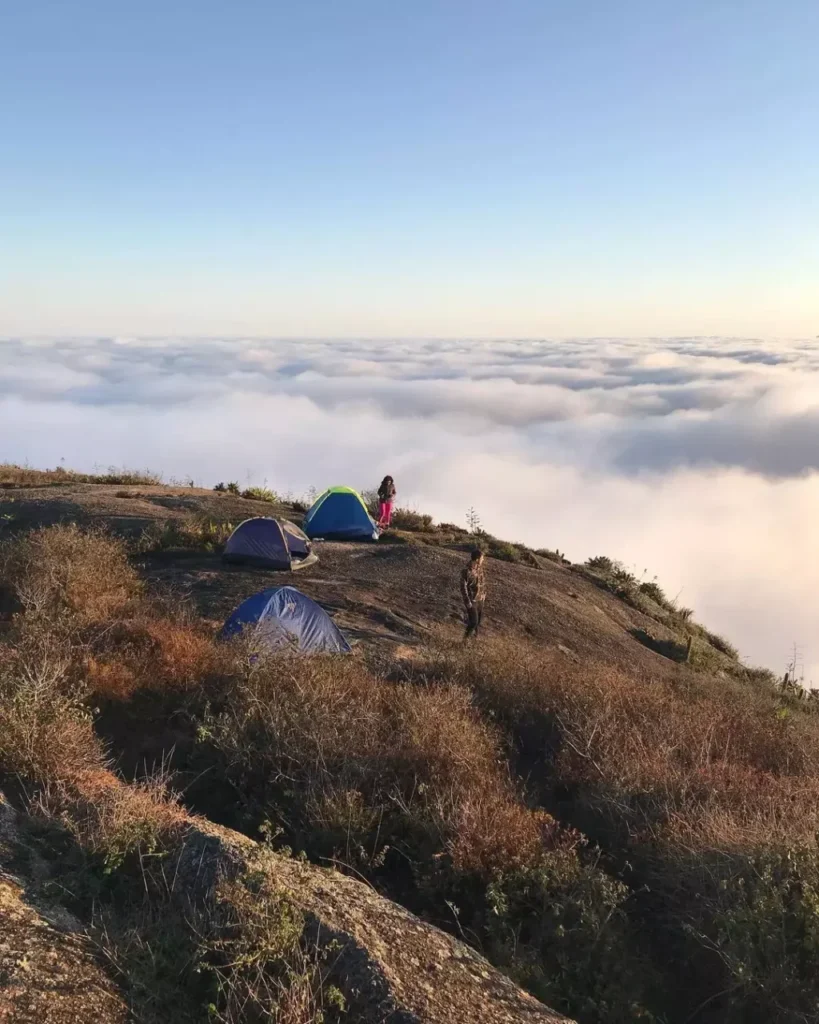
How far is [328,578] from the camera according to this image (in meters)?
14.5

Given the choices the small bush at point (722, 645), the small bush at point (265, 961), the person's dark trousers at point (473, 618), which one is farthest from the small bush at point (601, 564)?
the small bush at point (265, 961)

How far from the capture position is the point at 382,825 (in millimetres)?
5941

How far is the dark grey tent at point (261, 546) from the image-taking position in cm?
1426

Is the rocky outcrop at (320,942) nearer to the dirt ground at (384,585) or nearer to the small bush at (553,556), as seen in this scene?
the dirt ground at (384,585)

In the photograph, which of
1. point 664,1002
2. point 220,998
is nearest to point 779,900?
point 664,1002

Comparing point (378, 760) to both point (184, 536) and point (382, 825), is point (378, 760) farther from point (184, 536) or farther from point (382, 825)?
point (184, 536)

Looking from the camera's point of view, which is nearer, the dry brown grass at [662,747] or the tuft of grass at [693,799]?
the tuft of grass at [693,799]

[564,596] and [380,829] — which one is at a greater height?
[380,829]

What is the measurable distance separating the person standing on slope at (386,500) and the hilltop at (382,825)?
751 cm

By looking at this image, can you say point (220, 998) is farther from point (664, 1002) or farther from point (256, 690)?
point (256, 690)

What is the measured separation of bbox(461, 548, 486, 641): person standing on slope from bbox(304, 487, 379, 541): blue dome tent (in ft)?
20.2

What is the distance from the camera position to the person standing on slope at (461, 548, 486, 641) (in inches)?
465

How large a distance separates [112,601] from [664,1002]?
813 cm

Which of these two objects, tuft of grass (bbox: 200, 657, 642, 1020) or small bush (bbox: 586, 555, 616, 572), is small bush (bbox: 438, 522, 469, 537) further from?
tuft of grass (bbox: 200, 657, 642, 1020)
